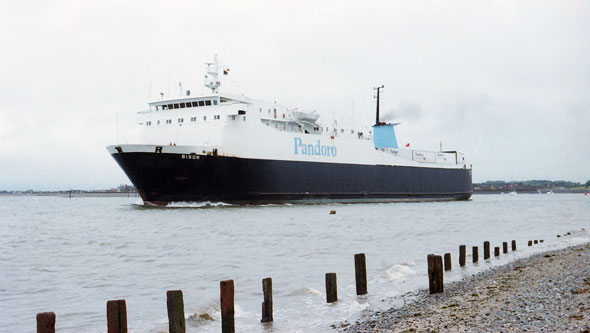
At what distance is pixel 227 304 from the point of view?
20.2 feet

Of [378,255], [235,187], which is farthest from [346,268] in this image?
[235,187]

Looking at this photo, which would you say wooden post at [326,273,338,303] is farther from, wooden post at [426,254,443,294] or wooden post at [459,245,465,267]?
wooden post at [459,245,465,267]

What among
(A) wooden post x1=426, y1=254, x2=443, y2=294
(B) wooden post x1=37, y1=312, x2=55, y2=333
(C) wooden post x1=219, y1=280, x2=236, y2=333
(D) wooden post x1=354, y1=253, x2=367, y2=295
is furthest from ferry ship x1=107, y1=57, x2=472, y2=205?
(B) wooden post x1=37, y1=312, x2=55, y2=333

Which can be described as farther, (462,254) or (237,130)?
(237,130)

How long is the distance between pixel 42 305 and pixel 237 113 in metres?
23.8

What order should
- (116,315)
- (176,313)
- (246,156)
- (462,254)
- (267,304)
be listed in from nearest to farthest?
(116,315) < (176,313) < (267,304) < (462,254) < (246,156)

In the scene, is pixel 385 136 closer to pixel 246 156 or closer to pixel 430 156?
pixel 430 156

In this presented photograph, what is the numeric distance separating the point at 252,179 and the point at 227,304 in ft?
85.9

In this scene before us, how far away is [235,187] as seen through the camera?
31328mm

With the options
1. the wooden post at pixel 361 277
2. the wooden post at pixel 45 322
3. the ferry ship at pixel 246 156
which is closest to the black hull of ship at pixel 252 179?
the ferry ship at pixel 246 156

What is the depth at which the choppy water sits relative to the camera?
7.97m

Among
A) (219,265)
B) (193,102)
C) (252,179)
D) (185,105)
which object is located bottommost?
Answer: (219,265)

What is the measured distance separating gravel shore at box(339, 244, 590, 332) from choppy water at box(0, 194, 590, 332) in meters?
0.85

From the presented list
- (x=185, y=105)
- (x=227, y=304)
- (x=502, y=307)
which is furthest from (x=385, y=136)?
(x=227, y=304)
